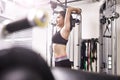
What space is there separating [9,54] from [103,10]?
3.53m

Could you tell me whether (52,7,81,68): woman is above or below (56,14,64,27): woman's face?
below

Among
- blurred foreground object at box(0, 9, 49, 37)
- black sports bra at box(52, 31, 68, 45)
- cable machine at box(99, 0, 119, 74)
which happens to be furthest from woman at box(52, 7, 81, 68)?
blurred foreground object at box(0, 9, 49, 37)

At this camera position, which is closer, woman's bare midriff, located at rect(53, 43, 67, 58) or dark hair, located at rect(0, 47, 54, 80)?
dark hair, located at rect(0, 47, 54, 80)

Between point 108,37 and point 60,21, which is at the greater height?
point 60,21

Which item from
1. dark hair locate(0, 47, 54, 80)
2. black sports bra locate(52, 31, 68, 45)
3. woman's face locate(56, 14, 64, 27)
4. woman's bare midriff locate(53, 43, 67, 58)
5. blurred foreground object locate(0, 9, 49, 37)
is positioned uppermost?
woman's face locate(56, 14, 64, 27)

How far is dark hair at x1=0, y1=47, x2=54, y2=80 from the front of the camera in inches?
9.6

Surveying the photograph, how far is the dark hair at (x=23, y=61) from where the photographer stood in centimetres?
24

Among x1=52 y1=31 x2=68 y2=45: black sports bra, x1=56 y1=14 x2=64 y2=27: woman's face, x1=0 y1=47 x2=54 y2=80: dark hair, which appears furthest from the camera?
x1=56 y1=14 x2=64 y2=27: woman's face

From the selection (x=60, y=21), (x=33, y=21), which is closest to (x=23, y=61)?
(x=33, y=21)

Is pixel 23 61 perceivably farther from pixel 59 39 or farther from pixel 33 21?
pixel 59 39

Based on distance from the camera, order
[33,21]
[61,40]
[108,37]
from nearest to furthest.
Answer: [33,21] < [61,40] < [108,37]

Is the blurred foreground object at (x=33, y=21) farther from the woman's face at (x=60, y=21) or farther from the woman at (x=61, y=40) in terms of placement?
the woman's face at (x=60, y=21)

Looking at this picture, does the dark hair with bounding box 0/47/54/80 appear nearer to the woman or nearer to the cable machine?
the woman

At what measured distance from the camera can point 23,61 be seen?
247 millimetres
